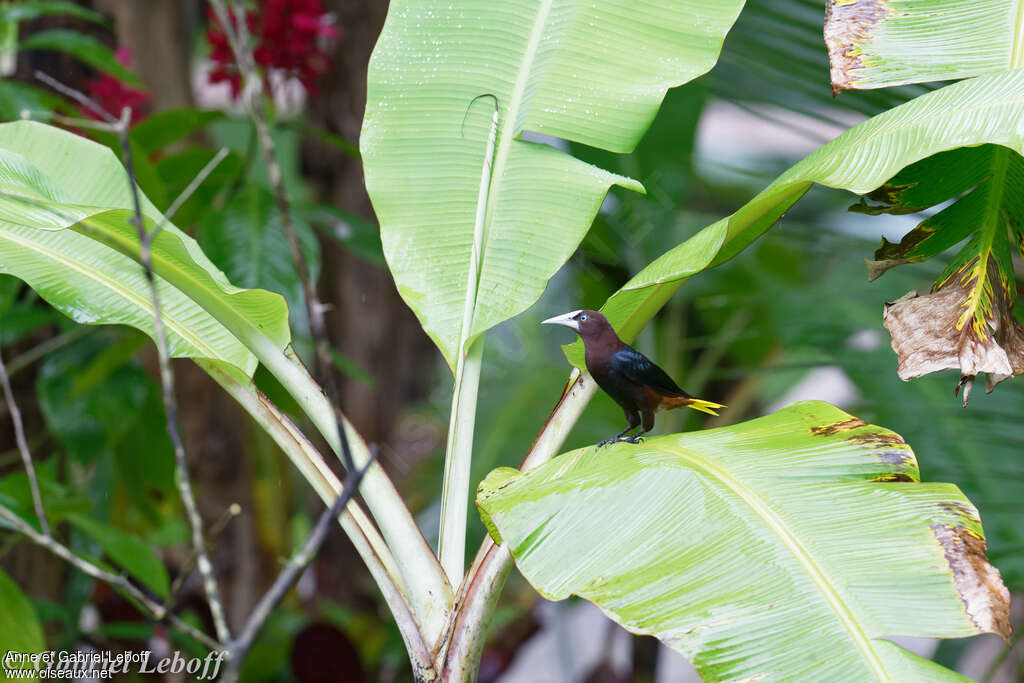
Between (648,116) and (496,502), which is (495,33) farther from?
(496,502)

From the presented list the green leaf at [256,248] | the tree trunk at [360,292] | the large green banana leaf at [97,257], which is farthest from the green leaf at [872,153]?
the tree trunk at [360,292]

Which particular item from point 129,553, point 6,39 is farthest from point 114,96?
point 129,553

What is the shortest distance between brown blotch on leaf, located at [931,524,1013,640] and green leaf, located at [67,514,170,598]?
3.77ft

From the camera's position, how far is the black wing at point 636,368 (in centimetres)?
85

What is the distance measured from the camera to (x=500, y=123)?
1112mm

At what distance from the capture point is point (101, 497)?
1975 millimetres

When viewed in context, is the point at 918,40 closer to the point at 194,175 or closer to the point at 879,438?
the point at 879,438

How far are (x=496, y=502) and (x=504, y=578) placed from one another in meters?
0.10

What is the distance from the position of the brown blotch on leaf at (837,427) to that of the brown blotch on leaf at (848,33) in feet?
1.23

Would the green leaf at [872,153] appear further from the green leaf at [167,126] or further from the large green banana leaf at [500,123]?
the green leaf at [167,126]

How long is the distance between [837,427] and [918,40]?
50 cm

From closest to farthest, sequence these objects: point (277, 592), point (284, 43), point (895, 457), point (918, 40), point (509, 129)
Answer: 1. point (277, 592)
2. point (895, 457)
3. point (918, 40)
4. point (509, 129)
5. point (284, 43)

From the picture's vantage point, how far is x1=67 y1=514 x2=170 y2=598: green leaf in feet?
4.39

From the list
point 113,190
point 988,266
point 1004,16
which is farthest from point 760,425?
point 113,190
